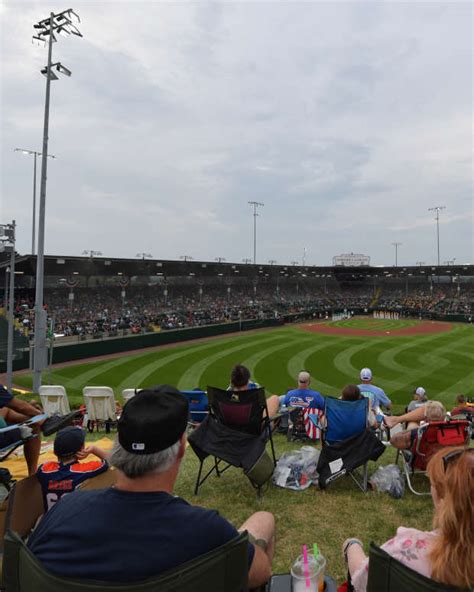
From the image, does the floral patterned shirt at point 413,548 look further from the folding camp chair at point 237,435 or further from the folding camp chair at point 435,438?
the folding camp chair at point 435,438

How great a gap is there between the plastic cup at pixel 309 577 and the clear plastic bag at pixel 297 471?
2684 mm

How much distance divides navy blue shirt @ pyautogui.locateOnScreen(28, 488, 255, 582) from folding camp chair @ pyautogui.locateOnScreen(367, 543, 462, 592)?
745 millimetres

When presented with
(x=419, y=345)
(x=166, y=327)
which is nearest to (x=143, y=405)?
(x=419, y=345)

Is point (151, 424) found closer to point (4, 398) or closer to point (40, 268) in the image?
point (4, 398)

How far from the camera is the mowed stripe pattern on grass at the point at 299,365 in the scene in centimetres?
1898

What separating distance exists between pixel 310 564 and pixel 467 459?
1179 mm

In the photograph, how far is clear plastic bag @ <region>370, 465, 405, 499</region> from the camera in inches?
187

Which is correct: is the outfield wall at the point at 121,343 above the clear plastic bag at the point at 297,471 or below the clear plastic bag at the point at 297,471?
below

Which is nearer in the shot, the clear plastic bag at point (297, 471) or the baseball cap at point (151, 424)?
the baseball cap at point (151, 424)

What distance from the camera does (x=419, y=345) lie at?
99.9 feet

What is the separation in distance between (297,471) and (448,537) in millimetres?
3546

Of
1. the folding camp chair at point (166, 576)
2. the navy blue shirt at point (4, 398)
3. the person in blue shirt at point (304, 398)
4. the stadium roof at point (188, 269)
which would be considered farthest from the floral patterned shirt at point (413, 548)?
the stadium roof at point (188, 269)

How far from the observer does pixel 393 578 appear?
6.02ft

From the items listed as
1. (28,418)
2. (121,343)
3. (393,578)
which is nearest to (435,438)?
(393,578)
